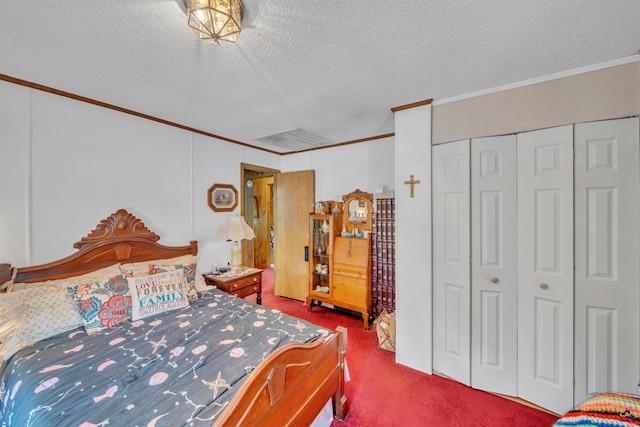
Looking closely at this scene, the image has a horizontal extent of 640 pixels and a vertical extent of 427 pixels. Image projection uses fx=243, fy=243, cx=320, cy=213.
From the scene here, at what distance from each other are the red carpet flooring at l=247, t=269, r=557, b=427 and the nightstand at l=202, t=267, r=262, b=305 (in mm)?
1413

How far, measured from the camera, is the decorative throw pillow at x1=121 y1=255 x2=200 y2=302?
2178 millimetres

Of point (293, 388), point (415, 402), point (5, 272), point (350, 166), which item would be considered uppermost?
point (350, 166)

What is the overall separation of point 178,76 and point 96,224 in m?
1.58

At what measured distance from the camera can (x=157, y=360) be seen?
1.43m

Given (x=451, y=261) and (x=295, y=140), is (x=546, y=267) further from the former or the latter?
(x=295, y=140)

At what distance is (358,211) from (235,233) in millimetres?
1704

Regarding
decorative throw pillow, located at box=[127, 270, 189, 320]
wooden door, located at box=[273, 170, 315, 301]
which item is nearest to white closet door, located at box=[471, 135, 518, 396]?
wooden door, located at box=[273, 170, 315, 301]

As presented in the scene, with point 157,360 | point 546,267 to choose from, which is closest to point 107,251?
point 157,360

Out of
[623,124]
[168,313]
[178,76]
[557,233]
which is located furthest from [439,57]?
[168,313]

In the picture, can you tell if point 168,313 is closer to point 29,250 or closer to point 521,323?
point 29,250

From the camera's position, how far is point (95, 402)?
112 centimetres

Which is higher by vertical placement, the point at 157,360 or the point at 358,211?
the point at 358,211

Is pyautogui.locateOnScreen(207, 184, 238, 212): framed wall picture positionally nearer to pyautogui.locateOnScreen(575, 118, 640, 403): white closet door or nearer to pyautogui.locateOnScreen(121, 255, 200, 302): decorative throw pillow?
pyautogui.locateOnScreen(121, 255, 200, 302): decorative throw pillow

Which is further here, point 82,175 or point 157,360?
→ point 82,175
